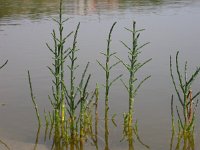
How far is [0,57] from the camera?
15992 millimetres

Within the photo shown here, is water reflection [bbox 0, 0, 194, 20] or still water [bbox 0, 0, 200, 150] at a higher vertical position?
still water [bbox 0, 0, 200, 150]

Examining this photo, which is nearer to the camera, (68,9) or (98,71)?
(98,71)

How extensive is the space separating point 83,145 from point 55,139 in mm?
557

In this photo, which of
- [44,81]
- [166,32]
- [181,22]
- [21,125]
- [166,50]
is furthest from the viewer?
[181,22]

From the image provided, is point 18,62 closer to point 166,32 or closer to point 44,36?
point 44,36

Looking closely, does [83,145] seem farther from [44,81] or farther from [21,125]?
[44,81]

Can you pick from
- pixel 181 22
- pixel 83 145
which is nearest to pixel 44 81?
pixel 83 145

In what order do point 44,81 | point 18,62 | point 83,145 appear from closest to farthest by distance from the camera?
1. point 83,145
2. point 44,81
3. point 18,62

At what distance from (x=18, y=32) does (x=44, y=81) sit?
11.6m

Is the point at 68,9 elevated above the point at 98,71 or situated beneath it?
situated beneath

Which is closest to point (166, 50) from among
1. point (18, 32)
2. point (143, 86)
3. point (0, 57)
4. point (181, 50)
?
point (181, 50)

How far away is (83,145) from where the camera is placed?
22.6 feet

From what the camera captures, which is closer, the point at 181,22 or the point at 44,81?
the point at 44,81

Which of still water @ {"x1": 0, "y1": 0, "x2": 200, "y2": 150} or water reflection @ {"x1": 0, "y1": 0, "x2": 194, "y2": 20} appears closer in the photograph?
still water @ {"x1": 0, "y1": 0, "x2": 200, "y2": 150}
